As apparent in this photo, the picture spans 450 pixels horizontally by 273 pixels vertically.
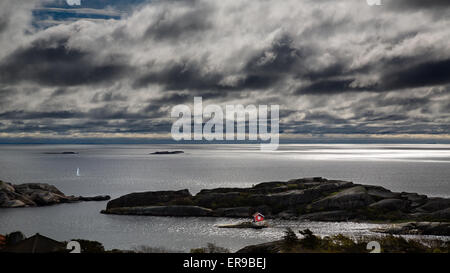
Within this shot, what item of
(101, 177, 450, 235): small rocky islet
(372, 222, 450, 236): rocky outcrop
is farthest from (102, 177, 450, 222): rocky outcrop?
(372, 222, 450, 236): rocky outcrop

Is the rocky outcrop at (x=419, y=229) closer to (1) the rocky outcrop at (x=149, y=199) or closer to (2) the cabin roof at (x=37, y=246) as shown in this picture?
(1) the rocky outcrop at (x=149, y=199)

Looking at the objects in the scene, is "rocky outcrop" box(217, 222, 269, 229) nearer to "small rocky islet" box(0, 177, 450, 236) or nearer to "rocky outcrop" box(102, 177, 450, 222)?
"small rocky islet" box(0, 177, 450, 236)

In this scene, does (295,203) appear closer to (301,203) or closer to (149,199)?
(301,203)

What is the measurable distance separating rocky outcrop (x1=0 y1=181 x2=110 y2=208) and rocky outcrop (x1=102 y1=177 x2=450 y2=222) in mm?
22249

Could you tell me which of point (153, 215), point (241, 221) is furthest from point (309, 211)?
point (153, 215)

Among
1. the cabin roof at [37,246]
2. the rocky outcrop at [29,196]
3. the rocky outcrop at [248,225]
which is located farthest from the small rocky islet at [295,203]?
the cabin roof at [37,246]

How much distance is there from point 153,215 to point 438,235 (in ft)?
194

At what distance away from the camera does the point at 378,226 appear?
73.0 metres

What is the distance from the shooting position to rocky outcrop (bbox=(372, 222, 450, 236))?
65.4 meters

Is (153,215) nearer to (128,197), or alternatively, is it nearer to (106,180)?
(128,197)

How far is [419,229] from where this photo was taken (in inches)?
2648

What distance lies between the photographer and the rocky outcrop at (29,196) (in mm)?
102125

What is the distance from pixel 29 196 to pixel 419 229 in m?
96.5
